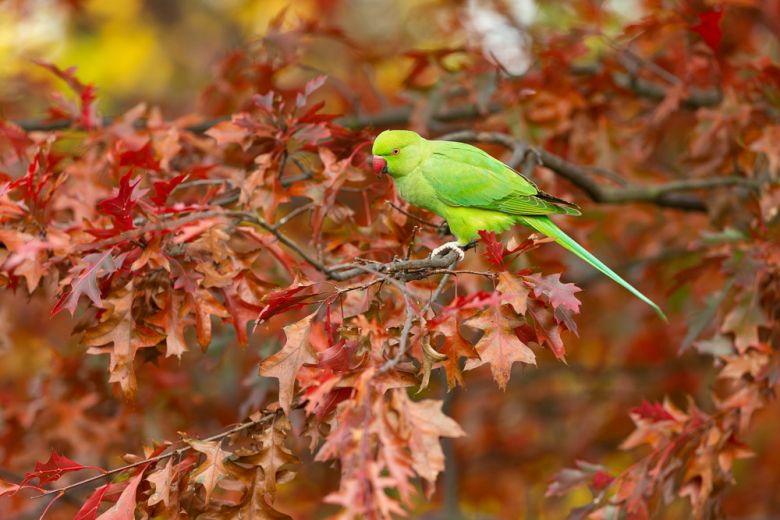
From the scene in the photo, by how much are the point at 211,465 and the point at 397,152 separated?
157 cm

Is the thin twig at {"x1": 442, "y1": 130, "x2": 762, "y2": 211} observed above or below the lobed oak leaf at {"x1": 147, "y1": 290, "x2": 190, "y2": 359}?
below

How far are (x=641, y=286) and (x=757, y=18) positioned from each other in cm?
224

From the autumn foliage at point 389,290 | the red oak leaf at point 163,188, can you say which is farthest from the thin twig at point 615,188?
the red oak leaf at point 163,188

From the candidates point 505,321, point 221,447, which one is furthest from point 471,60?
point 221,447

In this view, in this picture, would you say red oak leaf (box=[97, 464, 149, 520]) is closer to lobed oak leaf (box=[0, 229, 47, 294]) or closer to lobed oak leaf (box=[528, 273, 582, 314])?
lobed oak leaf (box=[0, 229, 47, 294])

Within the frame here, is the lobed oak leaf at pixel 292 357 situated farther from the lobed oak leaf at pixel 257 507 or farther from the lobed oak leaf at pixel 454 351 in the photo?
the lobed oak leaf at pixel 454 351

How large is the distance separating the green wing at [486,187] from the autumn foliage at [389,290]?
0.74ft

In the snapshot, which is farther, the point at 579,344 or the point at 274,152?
the point at 579,344

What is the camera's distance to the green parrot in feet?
11.6

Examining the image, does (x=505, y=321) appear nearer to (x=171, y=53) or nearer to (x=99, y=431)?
(x=99, y=431)

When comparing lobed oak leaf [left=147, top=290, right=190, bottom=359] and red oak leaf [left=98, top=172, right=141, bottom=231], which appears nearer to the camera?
red oak leaf [left=98, top=172, right=141, bottom=231]

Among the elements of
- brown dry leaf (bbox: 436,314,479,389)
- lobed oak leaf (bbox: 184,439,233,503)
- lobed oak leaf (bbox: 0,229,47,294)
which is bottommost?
lobed oak leaf (bbox: 184,439,233,503)

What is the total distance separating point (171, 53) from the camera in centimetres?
1102

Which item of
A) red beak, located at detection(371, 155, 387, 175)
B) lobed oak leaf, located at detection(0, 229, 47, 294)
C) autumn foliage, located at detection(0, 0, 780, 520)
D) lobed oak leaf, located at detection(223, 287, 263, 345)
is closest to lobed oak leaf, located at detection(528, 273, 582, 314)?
autumn foliage, located at detection(0, 0, 780, 520)
